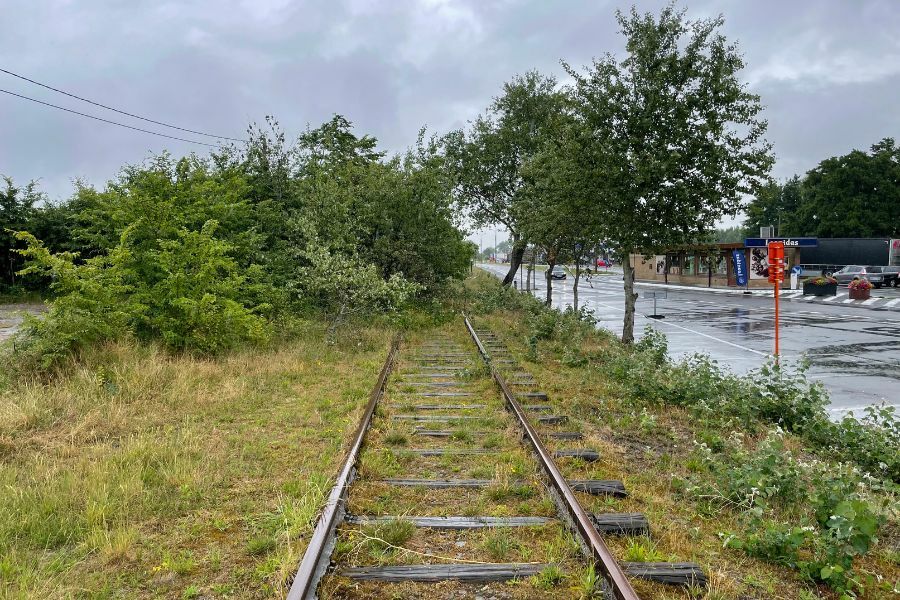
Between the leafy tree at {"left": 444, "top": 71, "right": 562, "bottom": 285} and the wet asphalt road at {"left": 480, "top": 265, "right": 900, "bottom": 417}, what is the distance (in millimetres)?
7465

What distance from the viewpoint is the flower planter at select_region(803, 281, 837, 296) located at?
36.4 m

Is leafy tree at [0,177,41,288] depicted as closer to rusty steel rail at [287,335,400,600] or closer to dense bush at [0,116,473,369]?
dense bush at [0,116,473,369]

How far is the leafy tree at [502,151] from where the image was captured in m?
26.4

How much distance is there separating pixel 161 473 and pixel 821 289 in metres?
41.6

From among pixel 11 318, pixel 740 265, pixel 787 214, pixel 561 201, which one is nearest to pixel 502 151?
pixel 561 201

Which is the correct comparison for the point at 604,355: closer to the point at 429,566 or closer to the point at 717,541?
the point at 717,541

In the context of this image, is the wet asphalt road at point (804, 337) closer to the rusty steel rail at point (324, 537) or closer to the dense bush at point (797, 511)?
the dense bush at point (797, 511)

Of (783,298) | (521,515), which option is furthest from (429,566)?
(783,298)

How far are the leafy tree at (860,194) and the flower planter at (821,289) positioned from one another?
3274 cm

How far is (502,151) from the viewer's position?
26.8m

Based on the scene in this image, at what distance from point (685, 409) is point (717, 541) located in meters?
4.29

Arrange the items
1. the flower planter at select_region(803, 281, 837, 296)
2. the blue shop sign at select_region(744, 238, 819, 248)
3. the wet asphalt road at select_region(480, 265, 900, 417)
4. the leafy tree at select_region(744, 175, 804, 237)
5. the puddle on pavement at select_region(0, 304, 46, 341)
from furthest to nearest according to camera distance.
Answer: the leafy tree at select_region(744, 175, 804, 237) < the blue shop sign at select_region(744, 238, 819, 248) < the flower planter at select_region(803, 281, 837, 296) < the puddle on pavement at select_region(0, 304, 46, 341) < the wet asphalt road at select_region(480, 265, 900, 417)

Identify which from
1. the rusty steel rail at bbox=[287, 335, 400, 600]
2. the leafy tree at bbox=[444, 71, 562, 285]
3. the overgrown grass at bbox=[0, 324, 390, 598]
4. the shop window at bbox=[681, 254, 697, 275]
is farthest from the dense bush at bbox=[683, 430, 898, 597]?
the shop window at bbox=[681, 254, 697, 275]

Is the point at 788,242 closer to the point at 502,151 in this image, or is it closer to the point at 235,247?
the point at 502,151
